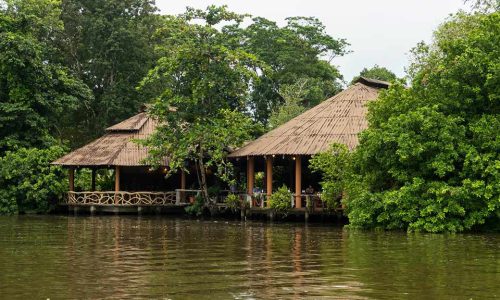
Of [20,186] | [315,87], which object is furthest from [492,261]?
[315,87]

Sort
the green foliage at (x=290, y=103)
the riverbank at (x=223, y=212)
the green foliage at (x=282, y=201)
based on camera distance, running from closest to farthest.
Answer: the riverbank at (x=223, y=212)
the green foliage at (x=282, y=201)
the green foliage at (x=290, y=103)

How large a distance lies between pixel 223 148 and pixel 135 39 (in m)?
17.4

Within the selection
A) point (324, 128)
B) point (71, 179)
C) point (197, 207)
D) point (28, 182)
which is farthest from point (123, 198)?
point (324, 128)

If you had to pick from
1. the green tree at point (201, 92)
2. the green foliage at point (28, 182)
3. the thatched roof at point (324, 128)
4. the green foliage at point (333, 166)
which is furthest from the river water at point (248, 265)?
the green foliage at point (28, 182)

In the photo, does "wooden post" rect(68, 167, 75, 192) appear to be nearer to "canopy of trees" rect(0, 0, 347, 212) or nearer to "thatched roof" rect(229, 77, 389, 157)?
"canopy of trees" rect(0, 0, 347, 212)

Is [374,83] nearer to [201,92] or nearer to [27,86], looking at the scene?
[201,92]

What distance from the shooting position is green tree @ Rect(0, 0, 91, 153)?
3753 centimetres

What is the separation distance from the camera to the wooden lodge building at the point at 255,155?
29.5 metres

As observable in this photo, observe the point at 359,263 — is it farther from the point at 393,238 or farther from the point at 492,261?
the point at 393,238

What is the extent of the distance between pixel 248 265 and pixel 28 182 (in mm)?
24950

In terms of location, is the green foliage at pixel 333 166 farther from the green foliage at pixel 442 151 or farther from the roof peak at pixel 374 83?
the roof peak at pixel 374 83

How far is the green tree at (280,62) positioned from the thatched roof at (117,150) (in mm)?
14930

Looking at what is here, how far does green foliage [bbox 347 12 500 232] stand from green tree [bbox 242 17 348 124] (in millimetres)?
28158

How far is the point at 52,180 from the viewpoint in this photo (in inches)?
1441
